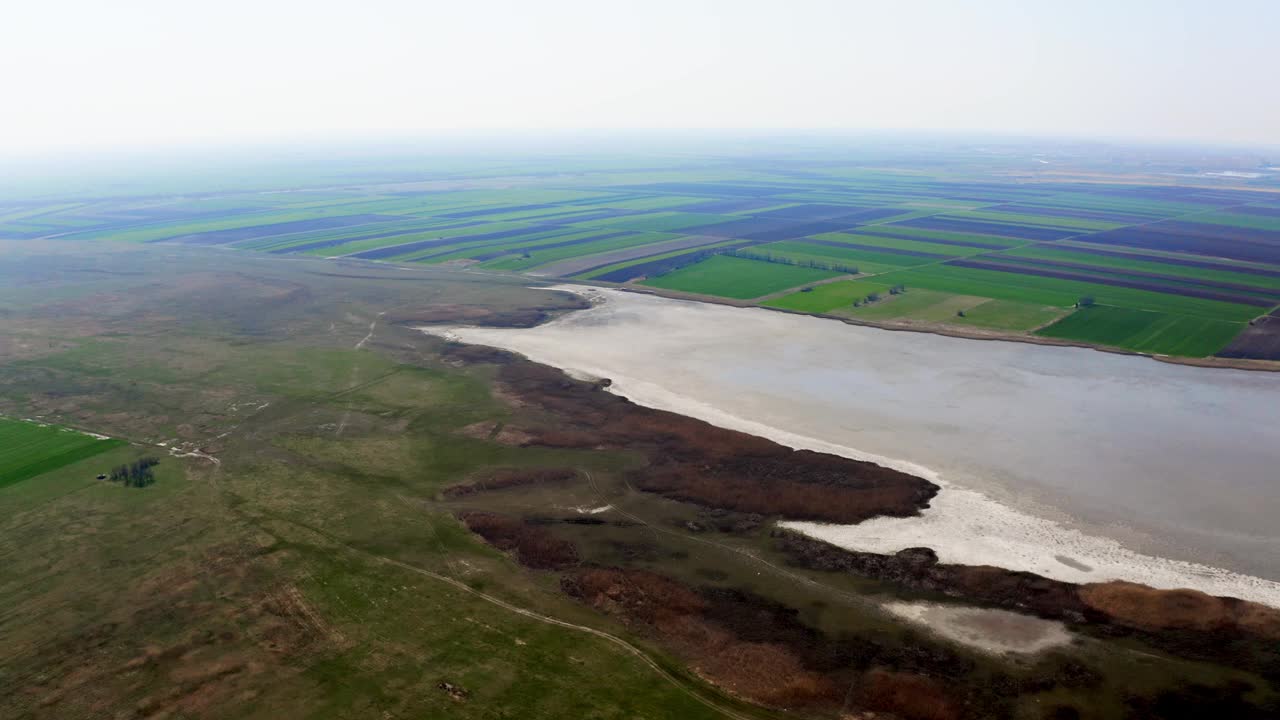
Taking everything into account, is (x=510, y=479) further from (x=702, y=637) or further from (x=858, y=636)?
(x=858, y=636)

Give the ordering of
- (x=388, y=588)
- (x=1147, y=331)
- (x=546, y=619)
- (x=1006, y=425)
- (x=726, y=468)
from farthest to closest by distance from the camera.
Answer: (x=1147, y=331) < (x=1006, y=425) < (x=726, y=468) < (x=388, y=588) < (x=546, y=619)

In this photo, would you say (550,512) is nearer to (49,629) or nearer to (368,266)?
(49,629)

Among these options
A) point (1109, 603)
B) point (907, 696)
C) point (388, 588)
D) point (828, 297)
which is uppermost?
point (828, 297)

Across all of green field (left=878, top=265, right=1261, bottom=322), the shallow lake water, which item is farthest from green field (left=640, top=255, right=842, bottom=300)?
the shallow lake water

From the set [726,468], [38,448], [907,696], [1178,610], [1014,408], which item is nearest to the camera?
[907,696]

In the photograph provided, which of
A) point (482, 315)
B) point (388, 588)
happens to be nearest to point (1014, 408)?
point (388, 588)

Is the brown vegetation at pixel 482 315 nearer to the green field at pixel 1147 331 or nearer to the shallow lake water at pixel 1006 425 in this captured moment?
the shallow lake water at pixel 1006 425

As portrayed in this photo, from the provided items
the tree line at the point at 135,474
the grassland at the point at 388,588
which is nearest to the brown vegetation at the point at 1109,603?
the grassland at the point at 388,588

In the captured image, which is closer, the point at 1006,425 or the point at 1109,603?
the point at 1109,603
